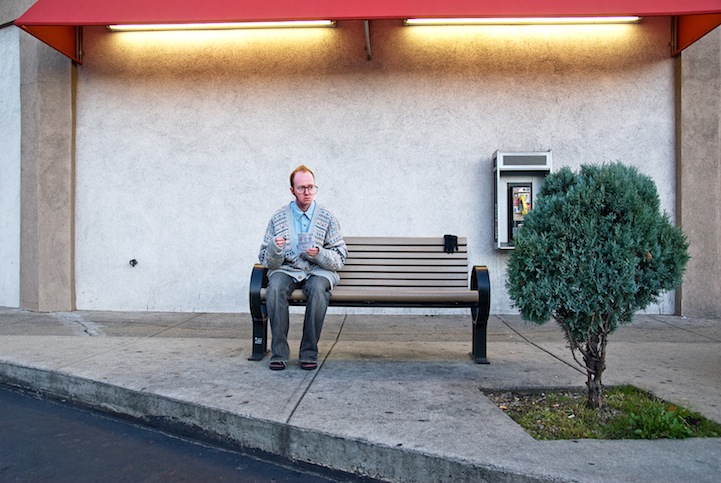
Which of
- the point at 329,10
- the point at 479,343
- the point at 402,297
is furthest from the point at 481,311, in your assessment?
the point at 329,10

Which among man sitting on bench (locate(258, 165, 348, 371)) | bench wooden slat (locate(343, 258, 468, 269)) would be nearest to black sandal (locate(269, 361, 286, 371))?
man sitting on bench (locate(258, 165, 348, 371))

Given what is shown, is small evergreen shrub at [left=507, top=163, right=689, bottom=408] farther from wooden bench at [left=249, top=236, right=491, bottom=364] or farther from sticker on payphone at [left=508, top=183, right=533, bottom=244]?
sticker on payphone at [left=508, top=183, right=533, bottom=244]

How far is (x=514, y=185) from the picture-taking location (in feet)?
22.0

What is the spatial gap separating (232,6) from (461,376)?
457 centimetres

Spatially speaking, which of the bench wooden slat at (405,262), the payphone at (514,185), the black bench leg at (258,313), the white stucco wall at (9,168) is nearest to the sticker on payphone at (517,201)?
the payphone at (514,185)

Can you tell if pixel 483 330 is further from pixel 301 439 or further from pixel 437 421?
pixel 301 439

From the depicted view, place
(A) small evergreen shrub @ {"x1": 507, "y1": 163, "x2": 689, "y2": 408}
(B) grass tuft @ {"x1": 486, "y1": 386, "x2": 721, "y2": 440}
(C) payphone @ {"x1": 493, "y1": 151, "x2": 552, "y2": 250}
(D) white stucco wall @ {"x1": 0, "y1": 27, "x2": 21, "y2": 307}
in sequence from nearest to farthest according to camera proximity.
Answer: (B) grass tuft @ {"x1": 486, "y1": 386, "x2": 721, "y2": 440}, (A) small evergreen shrub @ {"x1": 507, "y1": 163, "x2": 689, "y2": 408}, (C) payphone @ {"x1": 493, "y1": 151, "x2": 552, "y2": 250}, (D) white stucco wall @ {"x1": 0, "y1": 27, "x2": 21, "y2": 307}

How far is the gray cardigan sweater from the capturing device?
170 inches

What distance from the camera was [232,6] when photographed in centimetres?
608

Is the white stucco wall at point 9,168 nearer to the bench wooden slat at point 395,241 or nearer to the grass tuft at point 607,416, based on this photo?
the bench wooden slat at point 395,241

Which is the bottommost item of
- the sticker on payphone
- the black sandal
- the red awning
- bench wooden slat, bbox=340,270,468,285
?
the black sandal

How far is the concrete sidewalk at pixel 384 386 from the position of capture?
255 centimetres

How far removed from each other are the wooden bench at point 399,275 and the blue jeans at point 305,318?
128 mm

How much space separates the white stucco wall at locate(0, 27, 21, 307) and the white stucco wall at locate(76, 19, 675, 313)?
1001 mm
